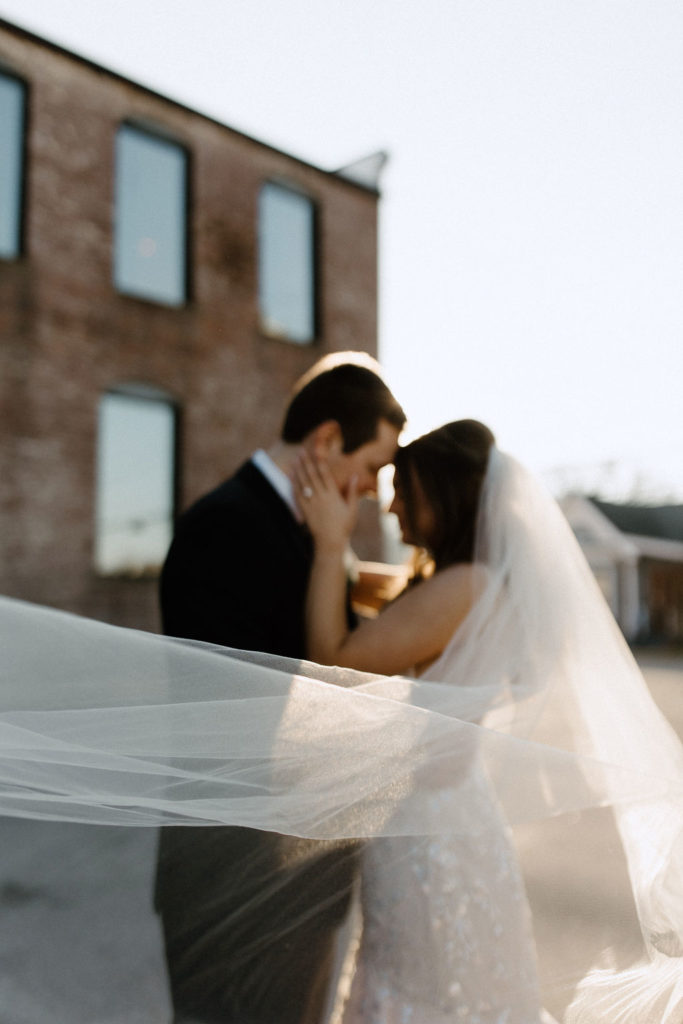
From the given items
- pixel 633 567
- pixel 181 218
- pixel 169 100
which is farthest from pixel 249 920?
pixel 633 567

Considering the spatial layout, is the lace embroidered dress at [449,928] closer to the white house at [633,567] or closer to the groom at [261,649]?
the groom at [261,649]

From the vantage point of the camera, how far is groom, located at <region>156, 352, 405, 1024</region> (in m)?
1.77

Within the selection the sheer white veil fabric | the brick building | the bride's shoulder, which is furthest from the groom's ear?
the brick building

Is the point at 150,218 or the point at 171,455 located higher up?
the point at 150,218

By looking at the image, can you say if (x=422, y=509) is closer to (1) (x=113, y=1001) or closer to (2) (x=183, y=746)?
(2) (x=183, y=746)

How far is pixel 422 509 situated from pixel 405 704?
718mm

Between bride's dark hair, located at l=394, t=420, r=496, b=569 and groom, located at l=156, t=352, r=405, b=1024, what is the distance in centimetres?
15

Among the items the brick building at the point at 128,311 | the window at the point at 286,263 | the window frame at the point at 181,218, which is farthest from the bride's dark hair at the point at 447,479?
the window at the point at 286,263

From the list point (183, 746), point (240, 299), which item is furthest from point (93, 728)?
point (240, 299)

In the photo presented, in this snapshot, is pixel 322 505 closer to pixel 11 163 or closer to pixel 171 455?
pixel 171 455

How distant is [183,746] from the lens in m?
1.74

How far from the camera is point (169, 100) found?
32.8 feet

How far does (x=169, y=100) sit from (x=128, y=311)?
2.67 meters

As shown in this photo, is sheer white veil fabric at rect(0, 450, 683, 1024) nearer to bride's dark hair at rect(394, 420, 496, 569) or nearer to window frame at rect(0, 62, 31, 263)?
bride's dark hair at rect(394, 420, 496, 569)
